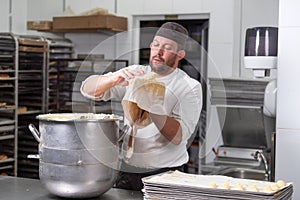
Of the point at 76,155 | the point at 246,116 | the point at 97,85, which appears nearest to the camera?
the point at 76,155

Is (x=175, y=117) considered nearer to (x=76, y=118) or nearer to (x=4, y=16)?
(x=76, y=118)

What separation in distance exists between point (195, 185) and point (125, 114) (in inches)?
29.3

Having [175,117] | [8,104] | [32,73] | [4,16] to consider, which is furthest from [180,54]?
[4,16]

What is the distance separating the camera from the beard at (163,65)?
7.04ft

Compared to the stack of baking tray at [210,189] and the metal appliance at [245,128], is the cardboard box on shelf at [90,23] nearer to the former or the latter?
the metal appliance at [245,128]

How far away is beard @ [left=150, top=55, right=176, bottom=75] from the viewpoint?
84.4 inches

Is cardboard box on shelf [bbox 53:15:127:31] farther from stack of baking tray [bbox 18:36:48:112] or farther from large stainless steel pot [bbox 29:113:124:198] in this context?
large stainless steel pot [bbox 29:113:124:198]

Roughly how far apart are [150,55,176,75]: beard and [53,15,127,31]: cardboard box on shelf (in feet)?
10.3

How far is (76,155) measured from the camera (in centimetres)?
184

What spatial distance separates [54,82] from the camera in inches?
229

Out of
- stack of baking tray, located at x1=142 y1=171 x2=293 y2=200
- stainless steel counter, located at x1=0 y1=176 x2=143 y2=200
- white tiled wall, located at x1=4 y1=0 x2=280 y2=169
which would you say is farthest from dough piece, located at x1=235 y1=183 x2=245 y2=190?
white tiled wall, located at x1=4 y1=0 x2=280 y2=169

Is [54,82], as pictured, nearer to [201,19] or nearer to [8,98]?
[8,98]

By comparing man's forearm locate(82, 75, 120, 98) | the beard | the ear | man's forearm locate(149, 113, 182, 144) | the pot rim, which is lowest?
man's forearm locate(149, 113, 182, 144)

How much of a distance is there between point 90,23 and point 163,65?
10.9ft
